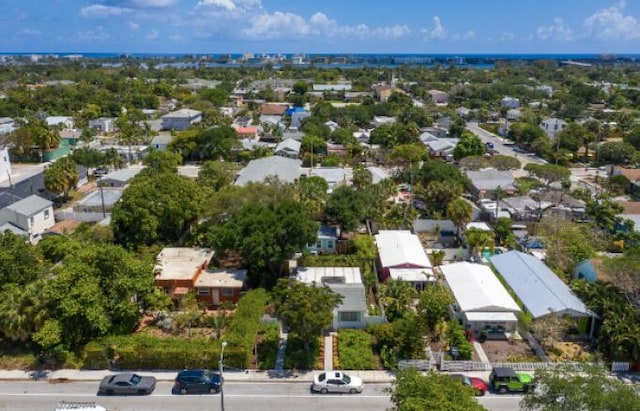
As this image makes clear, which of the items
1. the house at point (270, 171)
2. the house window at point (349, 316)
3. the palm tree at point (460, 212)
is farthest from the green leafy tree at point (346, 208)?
the house at point (270, 171)

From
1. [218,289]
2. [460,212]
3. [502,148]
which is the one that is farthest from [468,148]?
[218,289]

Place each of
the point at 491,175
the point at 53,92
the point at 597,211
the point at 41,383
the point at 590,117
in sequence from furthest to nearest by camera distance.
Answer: the point at 53,92
the point at 590,117
the point at 491,175
the point at 597,211
the point at 41,383

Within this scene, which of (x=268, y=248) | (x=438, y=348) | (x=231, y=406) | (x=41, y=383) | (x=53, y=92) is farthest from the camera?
(x=53, y=92)

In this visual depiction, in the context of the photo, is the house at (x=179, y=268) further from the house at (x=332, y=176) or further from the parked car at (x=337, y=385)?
the house at (x=332, y=176)

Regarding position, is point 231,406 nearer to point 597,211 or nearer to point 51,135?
point 597,211

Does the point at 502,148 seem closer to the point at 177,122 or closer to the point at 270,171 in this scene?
the point at 270,171

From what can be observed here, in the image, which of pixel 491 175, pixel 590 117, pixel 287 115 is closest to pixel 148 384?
pixel 491 175
